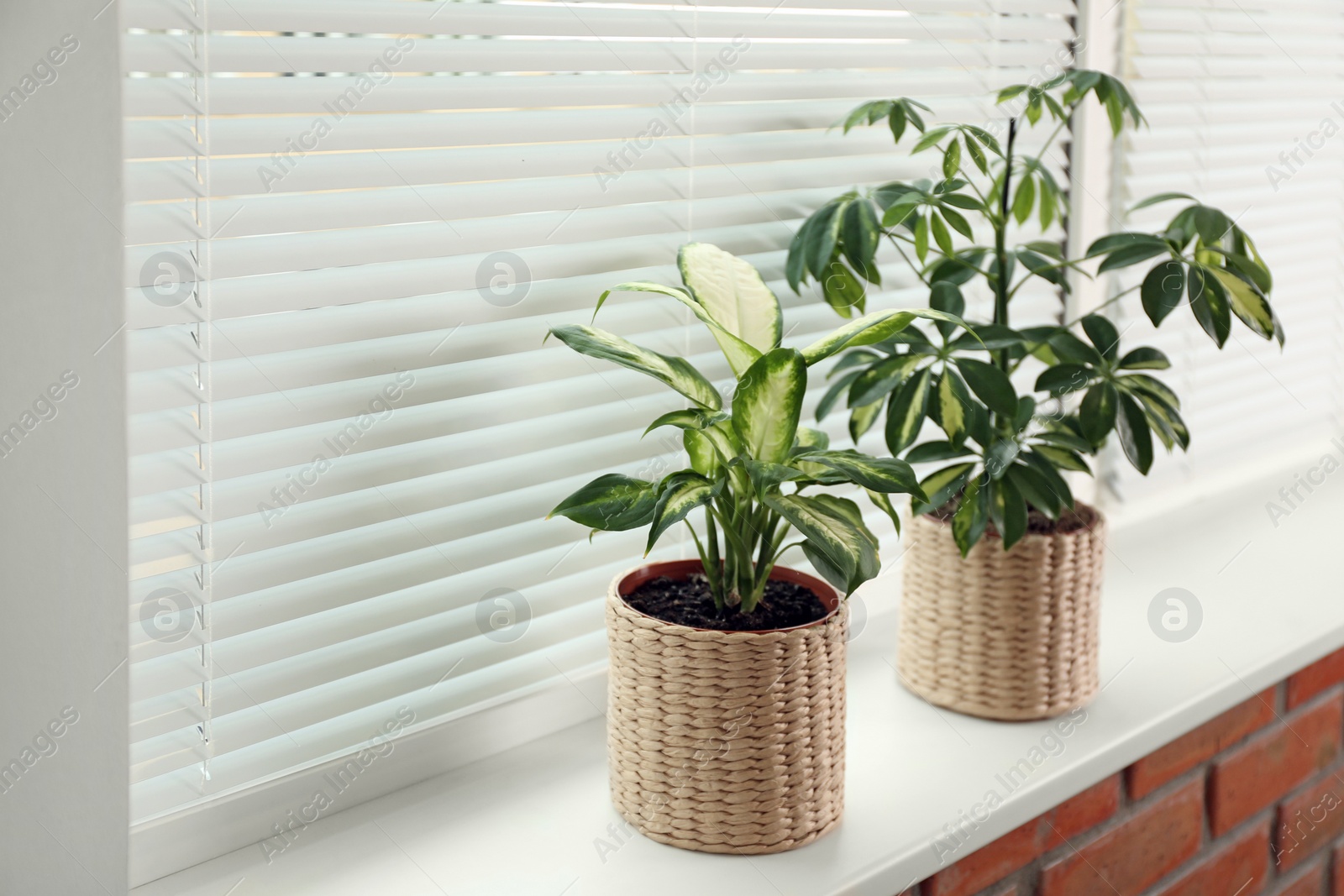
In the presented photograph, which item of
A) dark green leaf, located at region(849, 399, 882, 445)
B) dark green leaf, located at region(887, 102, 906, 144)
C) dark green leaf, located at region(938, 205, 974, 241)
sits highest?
dark green leaf, located at region(887, 102, 906, 144)

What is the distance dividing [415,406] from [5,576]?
35 centimetres

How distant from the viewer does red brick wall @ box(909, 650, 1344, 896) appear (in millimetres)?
1139

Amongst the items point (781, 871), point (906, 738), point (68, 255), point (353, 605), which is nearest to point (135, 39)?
point (68, 255)

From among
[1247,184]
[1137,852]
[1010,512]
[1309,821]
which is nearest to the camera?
[1010,512]

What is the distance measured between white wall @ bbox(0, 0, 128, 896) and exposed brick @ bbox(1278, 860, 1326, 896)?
4.57 feet

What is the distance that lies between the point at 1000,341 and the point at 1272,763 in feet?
2.36

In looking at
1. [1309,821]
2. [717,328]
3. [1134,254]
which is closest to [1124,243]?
[1134,254]

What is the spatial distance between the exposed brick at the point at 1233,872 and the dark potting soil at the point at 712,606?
618mm

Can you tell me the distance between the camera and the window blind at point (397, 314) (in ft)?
2.85

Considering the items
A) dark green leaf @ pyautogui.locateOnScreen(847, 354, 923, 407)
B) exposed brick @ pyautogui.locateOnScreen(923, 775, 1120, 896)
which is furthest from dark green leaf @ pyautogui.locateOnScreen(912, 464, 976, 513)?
exposed brick @ pyautogui.locateOnScreen(923, 775, 1120, 896)

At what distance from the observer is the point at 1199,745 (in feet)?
4.28

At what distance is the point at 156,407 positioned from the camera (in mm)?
862

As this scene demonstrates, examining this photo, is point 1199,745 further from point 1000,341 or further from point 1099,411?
point 1000,341

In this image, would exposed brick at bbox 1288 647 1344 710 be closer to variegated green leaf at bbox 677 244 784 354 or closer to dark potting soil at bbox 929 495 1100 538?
dark potting soil at bbox 929 495 1100 538
